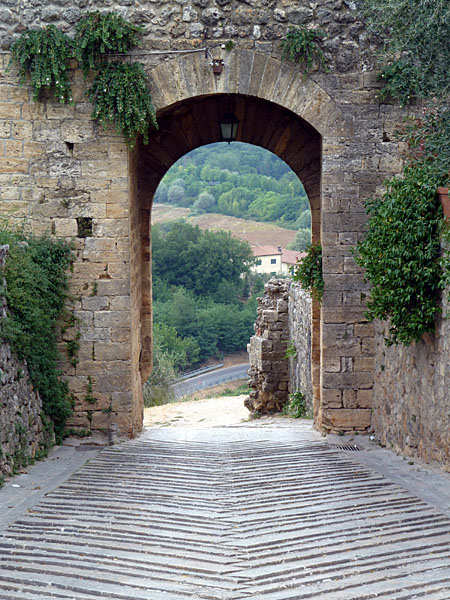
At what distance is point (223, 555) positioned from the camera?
4.31m

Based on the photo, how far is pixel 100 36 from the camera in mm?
7359

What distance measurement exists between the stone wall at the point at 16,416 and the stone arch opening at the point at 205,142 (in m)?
1.75

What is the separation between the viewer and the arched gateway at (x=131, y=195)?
7.71 meters

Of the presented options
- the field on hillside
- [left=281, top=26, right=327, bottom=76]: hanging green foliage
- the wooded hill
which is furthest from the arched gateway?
the wooded hill

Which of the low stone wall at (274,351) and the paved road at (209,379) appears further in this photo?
the paved road at (209,379)

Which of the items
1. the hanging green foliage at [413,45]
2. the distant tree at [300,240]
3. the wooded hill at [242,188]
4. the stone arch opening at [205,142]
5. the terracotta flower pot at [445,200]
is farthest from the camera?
the wooded hill at [242,188]

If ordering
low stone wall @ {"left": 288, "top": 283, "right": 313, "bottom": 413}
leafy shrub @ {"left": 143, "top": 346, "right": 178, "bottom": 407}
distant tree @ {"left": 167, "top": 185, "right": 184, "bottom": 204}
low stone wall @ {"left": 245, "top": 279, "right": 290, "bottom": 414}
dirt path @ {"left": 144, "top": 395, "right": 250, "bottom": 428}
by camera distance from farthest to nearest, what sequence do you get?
distant tree @ {"left": 167, "top": 185, "right": 184, "bottom": 204} → leafy shrub @ {"left": 143, "top": 346, "right": 178, "bottom": 407} → dirt path @ {"left": 144, "top": 395, "right": 250, "bottom": 428} → low stone wall @ {"left": 245, "top": 279, "right": 290, "bottom": 414} → low stone wall @ {"left": 288, "top": 283, "right": 313, "bottom": 413}

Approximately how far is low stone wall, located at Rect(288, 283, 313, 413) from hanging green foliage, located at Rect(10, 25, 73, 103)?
4484 mm

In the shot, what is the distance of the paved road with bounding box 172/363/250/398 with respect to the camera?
33.1 m

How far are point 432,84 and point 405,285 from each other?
7.91 feet

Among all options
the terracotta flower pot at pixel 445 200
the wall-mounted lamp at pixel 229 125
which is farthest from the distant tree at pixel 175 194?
the terracotta flower pot at pixel 445 200

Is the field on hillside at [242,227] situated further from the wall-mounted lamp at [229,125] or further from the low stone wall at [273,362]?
the wall-mounted lamp at [229,125]

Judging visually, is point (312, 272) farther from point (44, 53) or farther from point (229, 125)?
point (44, 53)

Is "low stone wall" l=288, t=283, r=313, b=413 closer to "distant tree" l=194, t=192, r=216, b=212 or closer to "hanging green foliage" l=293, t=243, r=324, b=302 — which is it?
"hanging green foliage" l=293, t=243, r=324, b=302
